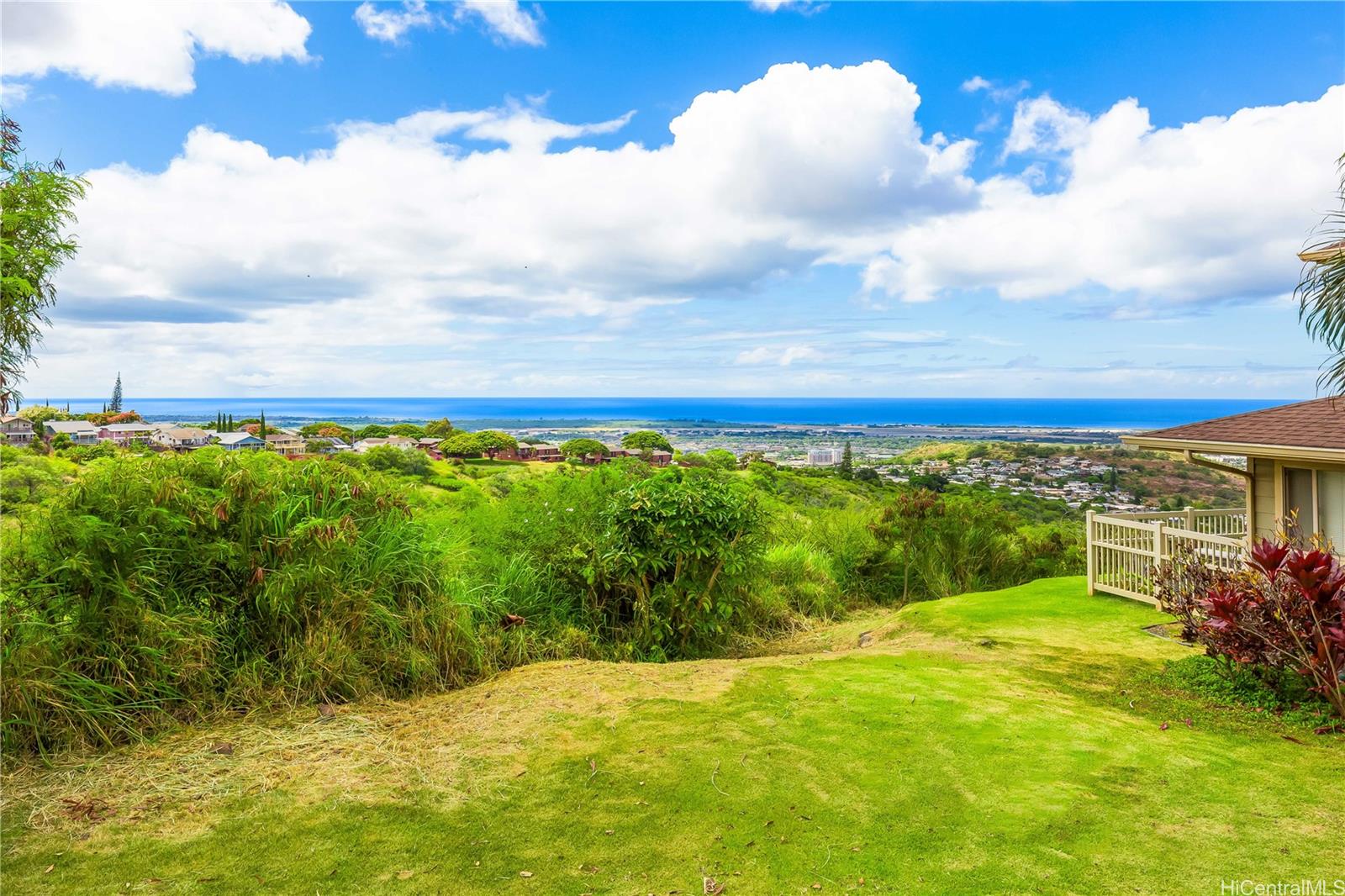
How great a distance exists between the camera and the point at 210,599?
4129 mm

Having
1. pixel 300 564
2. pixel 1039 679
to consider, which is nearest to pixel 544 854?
pixel 300 564

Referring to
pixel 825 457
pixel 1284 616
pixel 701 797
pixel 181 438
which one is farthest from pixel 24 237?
pixel 825 457

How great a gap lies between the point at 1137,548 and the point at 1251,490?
161 cm

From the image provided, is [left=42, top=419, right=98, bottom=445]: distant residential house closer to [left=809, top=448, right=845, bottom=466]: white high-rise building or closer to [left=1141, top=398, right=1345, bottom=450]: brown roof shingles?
[left=1141, top=398, right=1345, bottom=450]: brown roof shingles

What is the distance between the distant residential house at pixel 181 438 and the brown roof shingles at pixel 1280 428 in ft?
32.1

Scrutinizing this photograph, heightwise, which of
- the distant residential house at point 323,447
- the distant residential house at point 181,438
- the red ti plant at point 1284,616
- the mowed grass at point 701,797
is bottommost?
the mowed grass at point 701,797

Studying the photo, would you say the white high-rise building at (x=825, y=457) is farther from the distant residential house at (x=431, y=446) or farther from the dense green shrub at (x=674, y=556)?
the dense green shrub at (x=674, y=556)

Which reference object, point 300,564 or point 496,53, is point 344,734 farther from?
point 496,53

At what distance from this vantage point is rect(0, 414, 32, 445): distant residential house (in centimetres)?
487

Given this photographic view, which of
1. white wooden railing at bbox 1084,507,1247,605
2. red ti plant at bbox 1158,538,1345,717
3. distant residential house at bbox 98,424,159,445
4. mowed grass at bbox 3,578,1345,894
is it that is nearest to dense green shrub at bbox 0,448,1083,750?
mowed grass at bbox 3,578,1345,894

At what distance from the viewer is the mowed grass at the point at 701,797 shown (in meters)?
2.62

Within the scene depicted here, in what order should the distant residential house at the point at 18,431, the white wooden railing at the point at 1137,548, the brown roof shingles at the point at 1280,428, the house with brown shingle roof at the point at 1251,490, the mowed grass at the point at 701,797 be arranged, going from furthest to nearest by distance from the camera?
the white wooden railing at the point at 1137,548 < the house with brown shingle roof at the point at 1251,490 < the brown roof shingles at the point at 1280,428 < the distant residential house at the point at 18,431 < the mowed grass at the point at 701,797

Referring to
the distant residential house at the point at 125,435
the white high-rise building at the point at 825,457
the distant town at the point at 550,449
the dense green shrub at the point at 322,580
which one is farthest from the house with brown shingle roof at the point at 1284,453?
the white high-rise building at the point at 825,457

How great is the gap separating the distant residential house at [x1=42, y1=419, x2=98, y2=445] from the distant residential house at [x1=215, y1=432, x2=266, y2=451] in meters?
1.05
